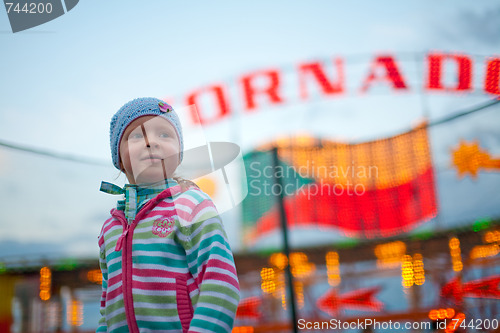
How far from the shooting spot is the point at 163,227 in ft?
3.98

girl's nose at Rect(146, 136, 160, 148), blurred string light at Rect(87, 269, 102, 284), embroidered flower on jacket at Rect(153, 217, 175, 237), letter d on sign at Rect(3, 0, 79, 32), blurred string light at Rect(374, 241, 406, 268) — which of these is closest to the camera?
embroidered flower on jacket at Rect(153, 217, 175, 237)

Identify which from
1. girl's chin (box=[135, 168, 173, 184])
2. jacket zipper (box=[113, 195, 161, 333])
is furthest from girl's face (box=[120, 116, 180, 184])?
jacket zipper (box=[113, 195, 161, 333])

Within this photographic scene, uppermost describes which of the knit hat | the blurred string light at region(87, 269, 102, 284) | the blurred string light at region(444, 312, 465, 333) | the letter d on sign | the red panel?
the letter d on sign

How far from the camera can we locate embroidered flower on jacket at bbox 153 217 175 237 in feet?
3.95

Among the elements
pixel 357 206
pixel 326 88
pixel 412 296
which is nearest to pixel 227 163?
pixel 412 296

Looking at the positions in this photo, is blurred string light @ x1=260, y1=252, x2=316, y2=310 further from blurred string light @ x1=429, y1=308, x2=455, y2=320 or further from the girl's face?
the girl's face

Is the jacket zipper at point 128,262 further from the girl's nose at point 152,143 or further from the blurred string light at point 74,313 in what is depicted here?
the blurred string light at point 74,313

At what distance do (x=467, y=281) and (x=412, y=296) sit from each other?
1.10ft

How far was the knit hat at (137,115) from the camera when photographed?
135 centimetres

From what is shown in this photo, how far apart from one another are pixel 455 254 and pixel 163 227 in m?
2.20

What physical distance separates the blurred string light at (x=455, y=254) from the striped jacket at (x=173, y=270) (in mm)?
2033

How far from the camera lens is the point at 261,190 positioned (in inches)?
113

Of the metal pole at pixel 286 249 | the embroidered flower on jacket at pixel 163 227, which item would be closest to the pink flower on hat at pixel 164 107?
the embroidered flower on jacket at pixel 163 227

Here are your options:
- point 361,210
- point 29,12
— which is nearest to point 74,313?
point 29,12
